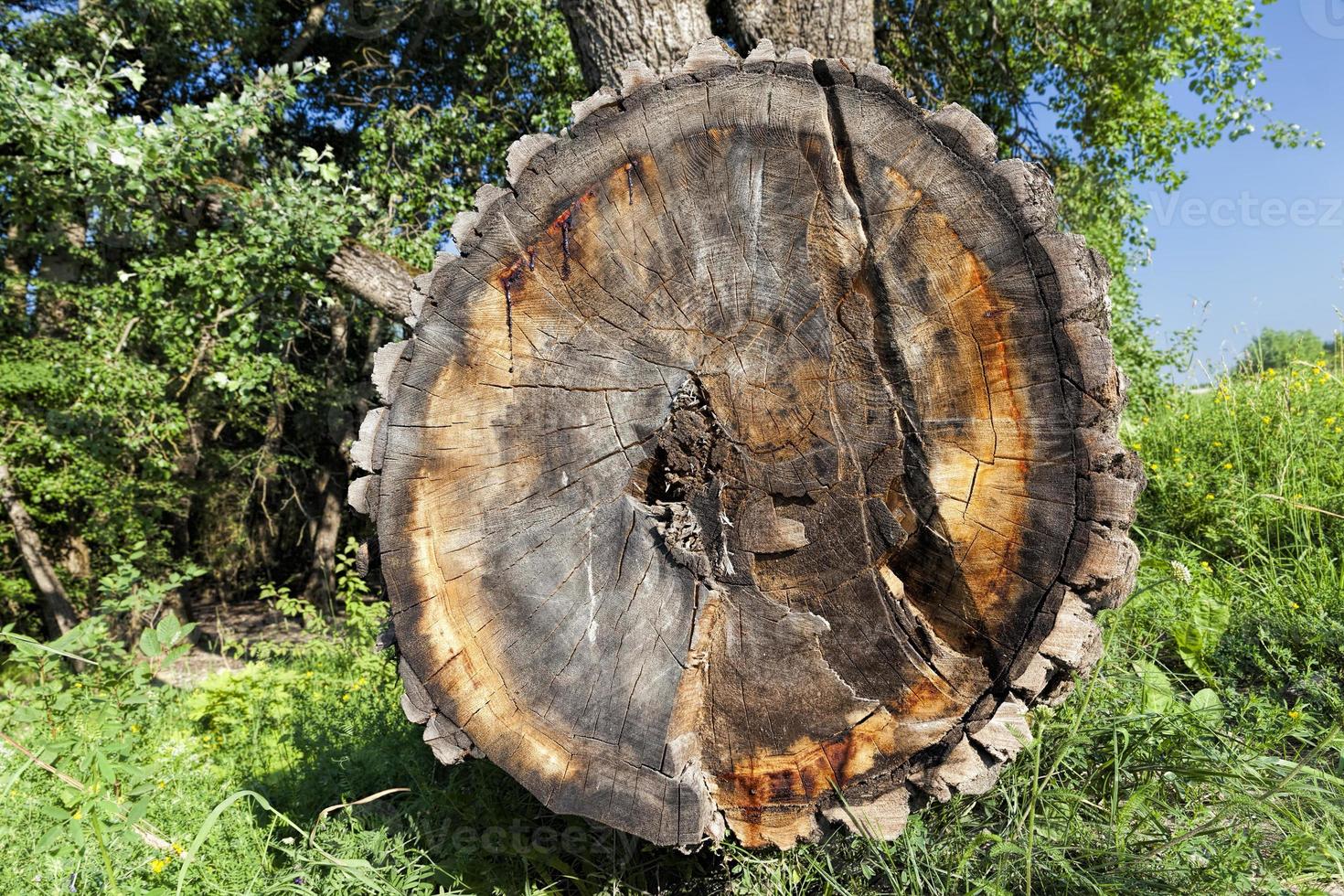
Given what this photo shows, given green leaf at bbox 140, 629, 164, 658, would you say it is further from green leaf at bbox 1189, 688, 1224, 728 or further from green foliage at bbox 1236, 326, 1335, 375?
green foliage at bbox 1236, 326, 1335, 375

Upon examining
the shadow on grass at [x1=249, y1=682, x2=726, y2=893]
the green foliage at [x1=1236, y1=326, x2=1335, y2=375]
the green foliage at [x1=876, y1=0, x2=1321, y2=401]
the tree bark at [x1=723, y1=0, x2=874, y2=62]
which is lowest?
the shadow on grass at [x1=249, y1=682, x2=726, y2=893]

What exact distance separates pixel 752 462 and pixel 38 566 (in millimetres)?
6397

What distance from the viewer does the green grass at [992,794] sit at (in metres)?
1.59

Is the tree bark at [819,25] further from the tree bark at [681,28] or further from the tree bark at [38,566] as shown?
the tree bark at [38,566]

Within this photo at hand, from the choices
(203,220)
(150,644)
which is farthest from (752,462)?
(203,220)

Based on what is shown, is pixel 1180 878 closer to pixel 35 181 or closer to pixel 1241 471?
pixel 1241 471

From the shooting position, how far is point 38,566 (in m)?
5.74

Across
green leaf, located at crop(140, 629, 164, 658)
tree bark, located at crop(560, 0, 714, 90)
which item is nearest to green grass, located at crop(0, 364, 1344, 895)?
green leaf, located at crop(140, 629, 164, 658)

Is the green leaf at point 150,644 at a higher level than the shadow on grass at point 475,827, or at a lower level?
higher

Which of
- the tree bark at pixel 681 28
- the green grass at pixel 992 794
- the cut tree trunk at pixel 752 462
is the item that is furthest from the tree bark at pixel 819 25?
the green grass at pixel 992 794

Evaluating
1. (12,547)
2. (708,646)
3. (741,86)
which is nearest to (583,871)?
(708,646)

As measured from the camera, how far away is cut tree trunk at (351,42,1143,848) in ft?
4.96

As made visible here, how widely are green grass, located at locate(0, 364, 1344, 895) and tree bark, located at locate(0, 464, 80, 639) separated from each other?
3.21m

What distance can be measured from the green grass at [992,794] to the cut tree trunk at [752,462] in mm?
319
